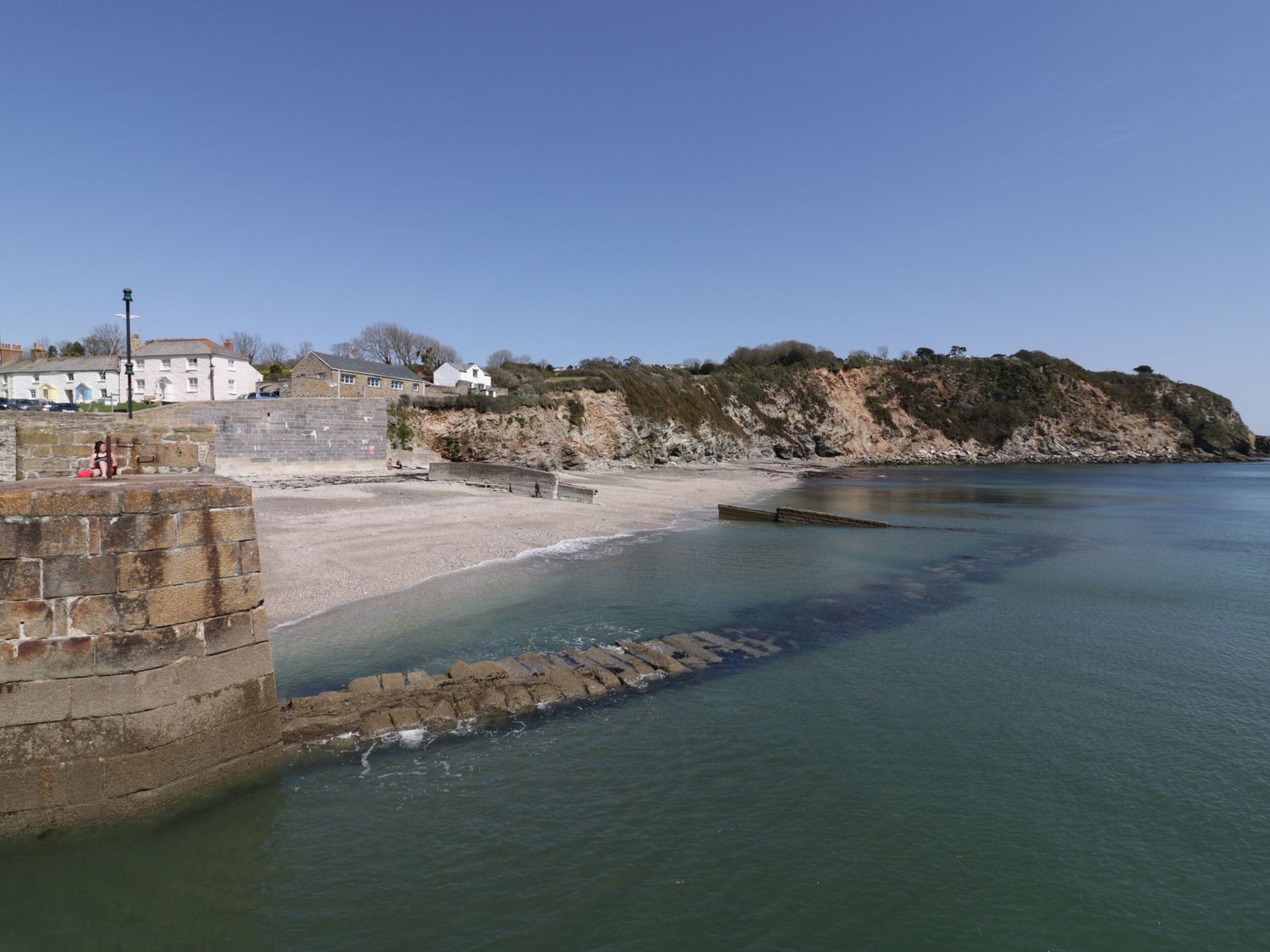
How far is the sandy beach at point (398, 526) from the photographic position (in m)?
19.0

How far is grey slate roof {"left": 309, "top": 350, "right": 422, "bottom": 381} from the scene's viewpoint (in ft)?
184

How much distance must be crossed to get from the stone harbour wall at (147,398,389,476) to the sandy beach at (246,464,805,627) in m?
4.25

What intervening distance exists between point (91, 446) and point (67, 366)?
225 ft

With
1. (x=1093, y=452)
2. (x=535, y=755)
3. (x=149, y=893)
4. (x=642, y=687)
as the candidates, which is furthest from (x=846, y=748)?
(x=1093, y=452)

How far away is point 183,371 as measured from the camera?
59.0 m

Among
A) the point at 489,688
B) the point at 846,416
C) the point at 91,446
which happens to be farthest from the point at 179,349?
the point at 846,416

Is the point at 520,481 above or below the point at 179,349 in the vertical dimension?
below

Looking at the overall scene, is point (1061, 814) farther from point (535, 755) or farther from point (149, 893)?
point (149, 893)

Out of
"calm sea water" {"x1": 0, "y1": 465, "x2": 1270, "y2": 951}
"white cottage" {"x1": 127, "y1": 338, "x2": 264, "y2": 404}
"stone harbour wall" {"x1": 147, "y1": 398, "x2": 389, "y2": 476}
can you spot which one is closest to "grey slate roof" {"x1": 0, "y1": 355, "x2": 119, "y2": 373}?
"white cottage" {"x1": 127, "y1": 338, "x2": 264, "y2": 404}

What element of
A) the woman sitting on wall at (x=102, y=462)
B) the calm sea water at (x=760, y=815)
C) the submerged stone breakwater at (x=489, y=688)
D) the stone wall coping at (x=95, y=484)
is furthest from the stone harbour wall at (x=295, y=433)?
the stone wall coping at (x=95, y=484)

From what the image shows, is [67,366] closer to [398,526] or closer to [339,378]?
[339,378]


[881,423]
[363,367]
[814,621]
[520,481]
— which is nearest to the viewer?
[814,621]

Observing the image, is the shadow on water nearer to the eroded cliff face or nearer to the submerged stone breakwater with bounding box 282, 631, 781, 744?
the submerged stone breakwater with bounding box 282, 631, 781, 744

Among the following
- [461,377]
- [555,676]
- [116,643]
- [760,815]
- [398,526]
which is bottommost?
[760,815]
